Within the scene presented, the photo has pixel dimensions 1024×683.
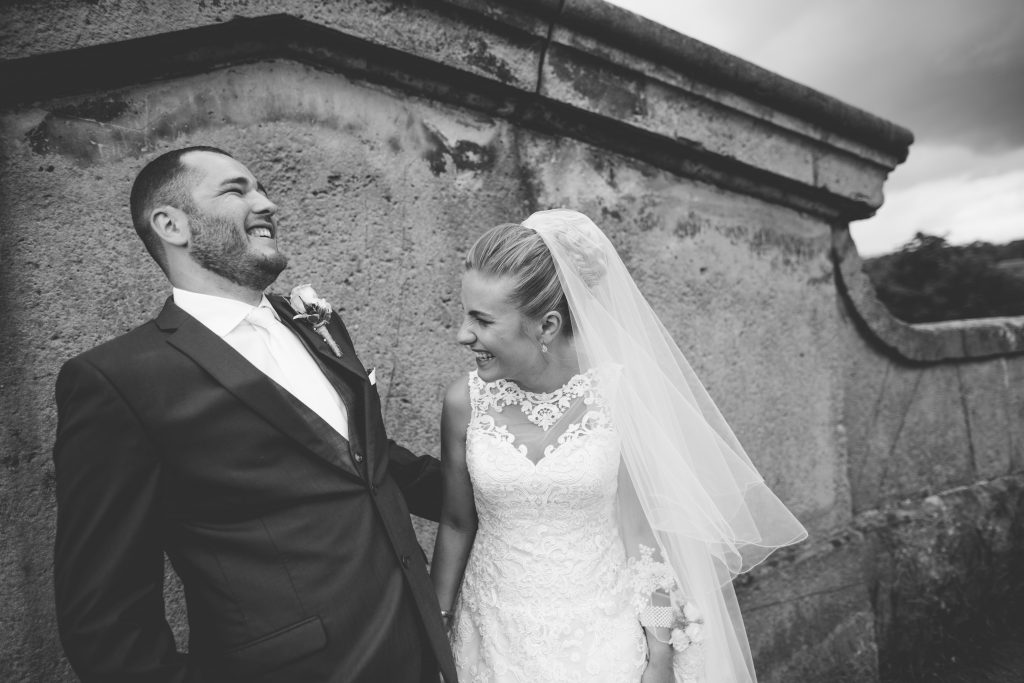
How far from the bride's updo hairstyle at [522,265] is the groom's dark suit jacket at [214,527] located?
63 cm

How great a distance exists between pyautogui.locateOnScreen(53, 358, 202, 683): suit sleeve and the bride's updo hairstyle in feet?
3.27

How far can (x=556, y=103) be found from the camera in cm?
267

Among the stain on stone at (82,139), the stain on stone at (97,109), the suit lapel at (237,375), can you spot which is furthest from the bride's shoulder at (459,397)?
the stain on stone at (97,109)

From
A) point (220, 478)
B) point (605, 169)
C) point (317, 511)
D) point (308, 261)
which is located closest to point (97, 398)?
point (220, 478)

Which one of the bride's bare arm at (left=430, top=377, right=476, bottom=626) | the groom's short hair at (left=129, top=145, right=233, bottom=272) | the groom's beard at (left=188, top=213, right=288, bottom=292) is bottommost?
the bride's bare arm at (left=430, top=377, right=476, bottom=626)

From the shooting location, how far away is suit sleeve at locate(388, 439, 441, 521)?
6.75 ft

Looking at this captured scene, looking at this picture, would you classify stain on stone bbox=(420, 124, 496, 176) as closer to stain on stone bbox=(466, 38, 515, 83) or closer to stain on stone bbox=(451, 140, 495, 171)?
stain on stone bbox=(451, 140, 495, 171)

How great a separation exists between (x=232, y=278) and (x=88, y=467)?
539 mm

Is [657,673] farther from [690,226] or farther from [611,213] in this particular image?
[690,226]

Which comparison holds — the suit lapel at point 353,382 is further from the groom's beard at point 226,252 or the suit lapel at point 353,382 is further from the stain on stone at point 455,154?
the stain on stone at point 455,154

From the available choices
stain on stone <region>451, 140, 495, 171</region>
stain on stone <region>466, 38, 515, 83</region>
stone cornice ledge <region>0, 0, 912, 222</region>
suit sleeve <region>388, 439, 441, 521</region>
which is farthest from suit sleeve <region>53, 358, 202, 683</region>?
stain on stone <region>466, 38, 515, 83</region>

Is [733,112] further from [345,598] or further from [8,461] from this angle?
[8,461]

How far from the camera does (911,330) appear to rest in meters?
3.74

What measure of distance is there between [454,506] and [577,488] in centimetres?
45
